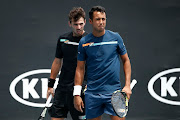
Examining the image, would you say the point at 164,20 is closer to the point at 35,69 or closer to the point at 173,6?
the point at 173,6

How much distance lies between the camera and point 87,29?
5652 millimetres

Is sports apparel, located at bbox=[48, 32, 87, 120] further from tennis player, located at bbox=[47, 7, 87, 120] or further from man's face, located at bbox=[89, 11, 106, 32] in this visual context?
man's face, located at bbox=[89, 11, 106, 32]

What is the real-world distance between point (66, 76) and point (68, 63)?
0.55 ft

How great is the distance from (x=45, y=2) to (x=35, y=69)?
3.35 ft

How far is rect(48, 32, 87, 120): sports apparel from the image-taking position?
170 inches

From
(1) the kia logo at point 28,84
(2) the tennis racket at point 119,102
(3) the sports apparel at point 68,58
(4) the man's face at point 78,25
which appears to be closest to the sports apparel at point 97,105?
(2) the tennis racket at point 119,102

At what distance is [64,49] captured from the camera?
4359mm

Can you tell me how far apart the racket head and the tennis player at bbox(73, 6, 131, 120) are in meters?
0.11

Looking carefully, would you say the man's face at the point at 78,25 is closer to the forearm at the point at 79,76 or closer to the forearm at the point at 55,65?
the forearm at the point at 55,65

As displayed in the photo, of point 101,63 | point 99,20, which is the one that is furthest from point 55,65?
point 99,20

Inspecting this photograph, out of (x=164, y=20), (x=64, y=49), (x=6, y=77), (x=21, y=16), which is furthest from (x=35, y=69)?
(x=164, y=20)

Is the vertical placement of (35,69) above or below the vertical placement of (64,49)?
below

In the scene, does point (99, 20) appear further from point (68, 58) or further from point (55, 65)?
point (55, 65)

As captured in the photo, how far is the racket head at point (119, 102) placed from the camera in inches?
139
